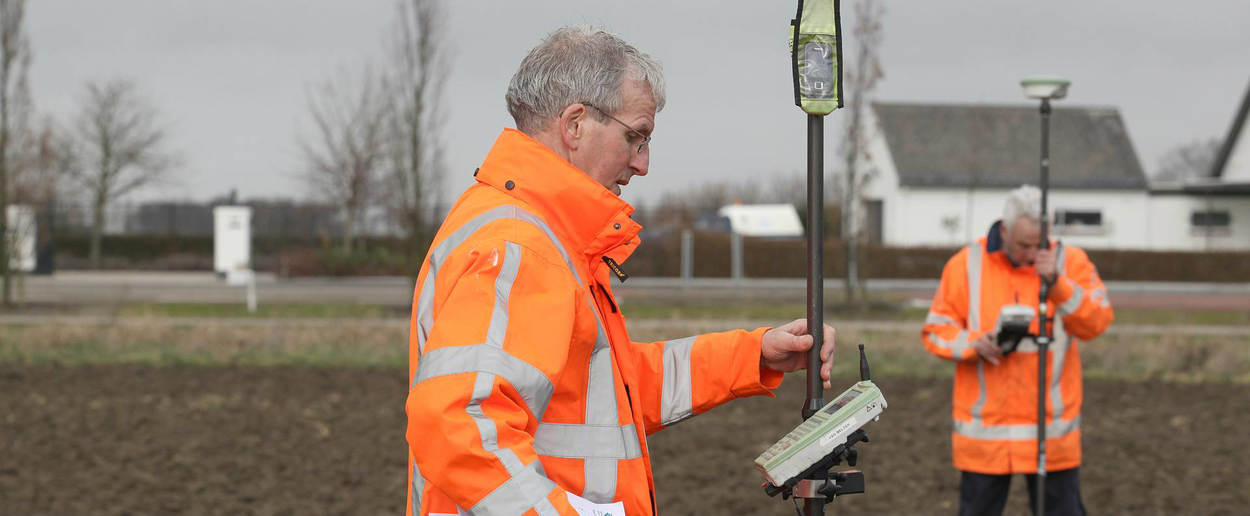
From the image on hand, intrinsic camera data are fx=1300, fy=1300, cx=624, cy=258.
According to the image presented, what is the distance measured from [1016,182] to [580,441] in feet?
130

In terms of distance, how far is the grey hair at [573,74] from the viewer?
7.77 feet

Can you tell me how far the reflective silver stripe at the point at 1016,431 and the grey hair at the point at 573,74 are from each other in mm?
3384

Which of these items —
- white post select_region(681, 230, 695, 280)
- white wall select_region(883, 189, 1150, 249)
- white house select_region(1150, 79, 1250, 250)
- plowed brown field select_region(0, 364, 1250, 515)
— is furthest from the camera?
white wall select_region(883, 189, 1150, 249)

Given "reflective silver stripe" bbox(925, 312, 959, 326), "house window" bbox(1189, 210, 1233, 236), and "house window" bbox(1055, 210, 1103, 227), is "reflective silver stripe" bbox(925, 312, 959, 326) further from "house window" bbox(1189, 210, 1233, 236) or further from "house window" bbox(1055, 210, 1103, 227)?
"house window" bbox(1055, 210, 1103, 227)

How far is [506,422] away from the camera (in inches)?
80.4

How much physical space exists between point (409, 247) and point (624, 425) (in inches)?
665

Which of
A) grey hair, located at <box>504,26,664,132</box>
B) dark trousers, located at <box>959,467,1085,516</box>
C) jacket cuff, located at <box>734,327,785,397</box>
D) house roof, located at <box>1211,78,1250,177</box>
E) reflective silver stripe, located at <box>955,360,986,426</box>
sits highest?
house roof, located at <box>1211,78,1250,177</box>

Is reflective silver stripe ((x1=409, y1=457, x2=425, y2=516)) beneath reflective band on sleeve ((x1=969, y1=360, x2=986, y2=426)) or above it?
above

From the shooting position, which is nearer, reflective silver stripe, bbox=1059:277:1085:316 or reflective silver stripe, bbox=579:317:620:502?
reflective silver stripe, bbox=579:317:620:502

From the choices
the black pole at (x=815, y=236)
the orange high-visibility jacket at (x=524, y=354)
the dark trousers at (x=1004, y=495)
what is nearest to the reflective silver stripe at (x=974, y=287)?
the dark trousers at (x=1004, y=495)

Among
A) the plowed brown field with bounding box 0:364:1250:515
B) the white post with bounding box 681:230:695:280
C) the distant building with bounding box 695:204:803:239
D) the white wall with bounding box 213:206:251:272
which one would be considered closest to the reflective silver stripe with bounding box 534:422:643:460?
the plowed brown field with bounding box 0:364:1250:515

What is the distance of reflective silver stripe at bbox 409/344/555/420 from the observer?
204cm

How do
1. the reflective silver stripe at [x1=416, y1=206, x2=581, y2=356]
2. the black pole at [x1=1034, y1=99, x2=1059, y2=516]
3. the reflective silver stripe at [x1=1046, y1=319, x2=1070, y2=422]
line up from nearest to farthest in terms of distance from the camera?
the reflective silver stripe at [x1=416, y1=206, x2=581, y2=356] → the black pole at [x1=1034, y1=99, x2=1059, y2=516] → the reflective silver stripe at [x1=1046, y1=319, x2=1070, y2=422]

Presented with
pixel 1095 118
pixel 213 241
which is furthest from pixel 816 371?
pixel 1095 118
